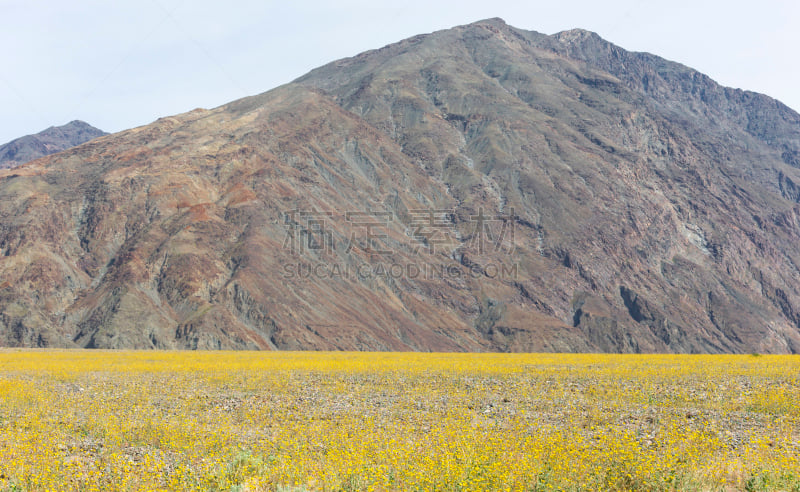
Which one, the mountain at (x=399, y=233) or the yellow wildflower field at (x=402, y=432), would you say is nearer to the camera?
the yellow wildflower field at (x=402, y=432)

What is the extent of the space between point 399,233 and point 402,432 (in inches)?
3722

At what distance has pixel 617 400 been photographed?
22281 mm

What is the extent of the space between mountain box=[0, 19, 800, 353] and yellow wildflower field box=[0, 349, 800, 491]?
173 ft

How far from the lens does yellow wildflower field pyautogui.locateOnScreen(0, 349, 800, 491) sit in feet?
38.9

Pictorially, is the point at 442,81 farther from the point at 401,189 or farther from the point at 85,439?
the point at 85,439

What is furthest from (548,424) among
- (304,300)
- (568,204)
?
(568,204)

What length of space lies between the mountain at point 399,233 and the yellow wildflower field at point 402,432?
52583 millimetres

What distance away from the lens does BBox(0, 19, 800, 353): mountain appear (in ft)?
271

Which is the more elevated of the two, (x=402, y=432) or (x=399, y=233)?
(x=399, y=233)

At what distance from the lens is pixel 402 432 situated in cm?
1688

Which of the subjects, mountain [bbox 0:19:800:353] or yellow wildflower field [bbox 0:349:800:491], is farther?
mountain [bbox 0:19:800:353]

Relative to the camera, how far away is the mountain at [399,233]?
271 feet

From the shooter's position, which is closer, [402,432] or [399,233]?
[402,432]

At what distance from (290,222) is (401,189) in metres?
30.2
